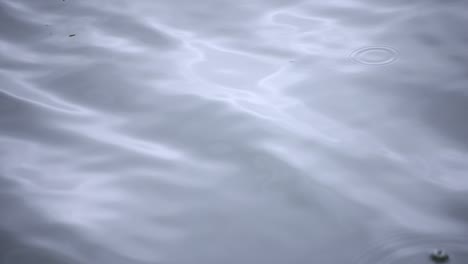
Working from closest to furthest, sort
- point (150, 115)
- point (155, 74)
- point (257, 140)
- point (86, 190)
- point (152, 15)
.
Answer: point (86, 190) → point (257, 140) → point (150, 115) → point (155, 74) → point (152, 15)

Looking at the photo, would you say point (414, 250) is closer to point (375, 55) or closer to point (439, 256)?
point (439, 256)

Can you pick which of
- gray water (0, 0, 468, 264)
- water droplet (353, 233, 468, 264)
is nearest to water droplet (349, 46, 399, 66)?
gray water (0, 0, 468, 264)

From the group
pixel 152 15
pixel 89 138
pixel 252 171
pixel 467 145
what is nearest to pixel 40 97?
pixel 89 138

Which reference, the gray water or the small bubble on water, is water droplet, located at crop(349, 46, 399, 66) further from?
the small bubble on water

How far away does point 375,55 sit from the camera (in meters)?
1.79

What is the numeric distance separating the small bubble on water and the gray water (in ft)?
0.06

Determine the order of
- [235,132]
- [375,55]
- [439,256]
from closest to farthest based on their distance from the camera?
[439,256] → [235,132] → [375,55]

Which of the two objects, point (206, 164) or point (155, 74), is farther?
point (155, 74)

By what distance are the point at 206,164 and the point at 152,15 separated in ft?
3.18

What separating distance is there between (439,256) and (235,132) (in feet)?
2.14

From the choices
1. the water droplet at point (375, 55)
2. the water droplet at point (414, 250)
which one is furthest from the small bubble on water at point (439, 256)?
the water droplet at point (375, 55)

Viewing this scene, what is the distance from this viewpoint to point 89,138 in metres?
1.51

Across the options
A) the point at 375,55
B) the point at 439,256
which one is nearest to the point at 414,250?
the point at 439,256

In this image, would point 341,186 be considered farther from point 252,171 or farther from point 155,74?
point 155,74
